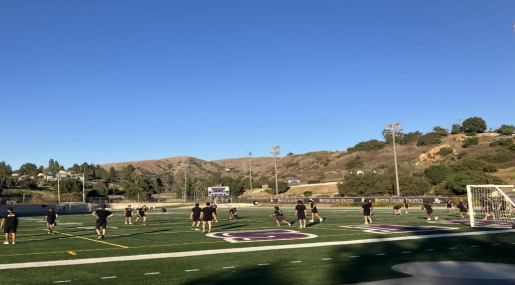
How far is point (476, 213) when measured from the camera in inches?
1348

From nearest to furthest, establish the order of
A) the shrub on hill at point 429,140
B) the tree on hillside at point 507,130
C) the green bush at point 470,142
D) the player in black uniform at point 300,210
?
1. the player in black uniform at point 300,210
2. the green bush at point 470,142
3. the tree on hillside at point 507,130
4. the shrub on hill at point 429,140

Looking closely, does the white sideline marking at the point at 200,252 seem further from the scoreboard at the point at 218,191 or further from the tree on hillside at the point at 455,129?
the tree on hillside at the point at 455,129

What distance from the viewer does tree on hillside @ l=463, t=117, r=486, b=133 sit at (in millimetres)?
137500

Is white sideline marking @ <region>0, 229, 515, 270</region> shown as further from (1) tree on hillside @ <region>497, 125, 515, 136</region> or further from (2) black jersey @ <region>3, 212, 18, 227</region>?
(1) tree on hillside @ <region>497, 125, 515, 136</region>

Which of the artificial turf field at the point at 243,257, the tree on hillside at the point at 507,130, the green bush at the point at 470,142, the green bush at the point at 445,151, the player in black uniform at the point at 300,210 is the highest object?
the tree on hillside at the point at 507,130

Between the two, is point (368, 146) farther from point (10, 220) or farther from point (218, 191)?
point (10, 220)

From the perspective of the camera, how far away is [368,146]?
150625 mm

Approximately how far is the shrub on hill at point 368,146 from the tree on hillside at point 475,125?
85.7 feet

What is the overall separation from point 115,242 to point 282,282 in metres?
11.5

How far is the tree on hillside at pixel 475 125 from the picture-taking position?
137500mm

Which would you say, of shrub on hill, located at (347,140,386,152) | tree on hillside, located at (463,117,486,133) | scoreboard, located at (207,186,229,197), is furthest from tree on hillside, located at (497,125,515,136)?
scoreboard, located at (207,186,229,197)

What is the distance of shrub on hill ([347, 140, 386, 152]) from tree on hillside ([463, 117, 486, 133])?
2613cm

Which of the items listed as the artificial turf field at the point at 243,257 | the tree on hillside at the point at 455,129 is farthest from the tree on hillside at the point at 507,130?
the artificial turf field at the point at 243,257

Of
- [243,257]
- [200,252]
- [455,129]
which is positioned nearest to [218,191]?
[200,252]
